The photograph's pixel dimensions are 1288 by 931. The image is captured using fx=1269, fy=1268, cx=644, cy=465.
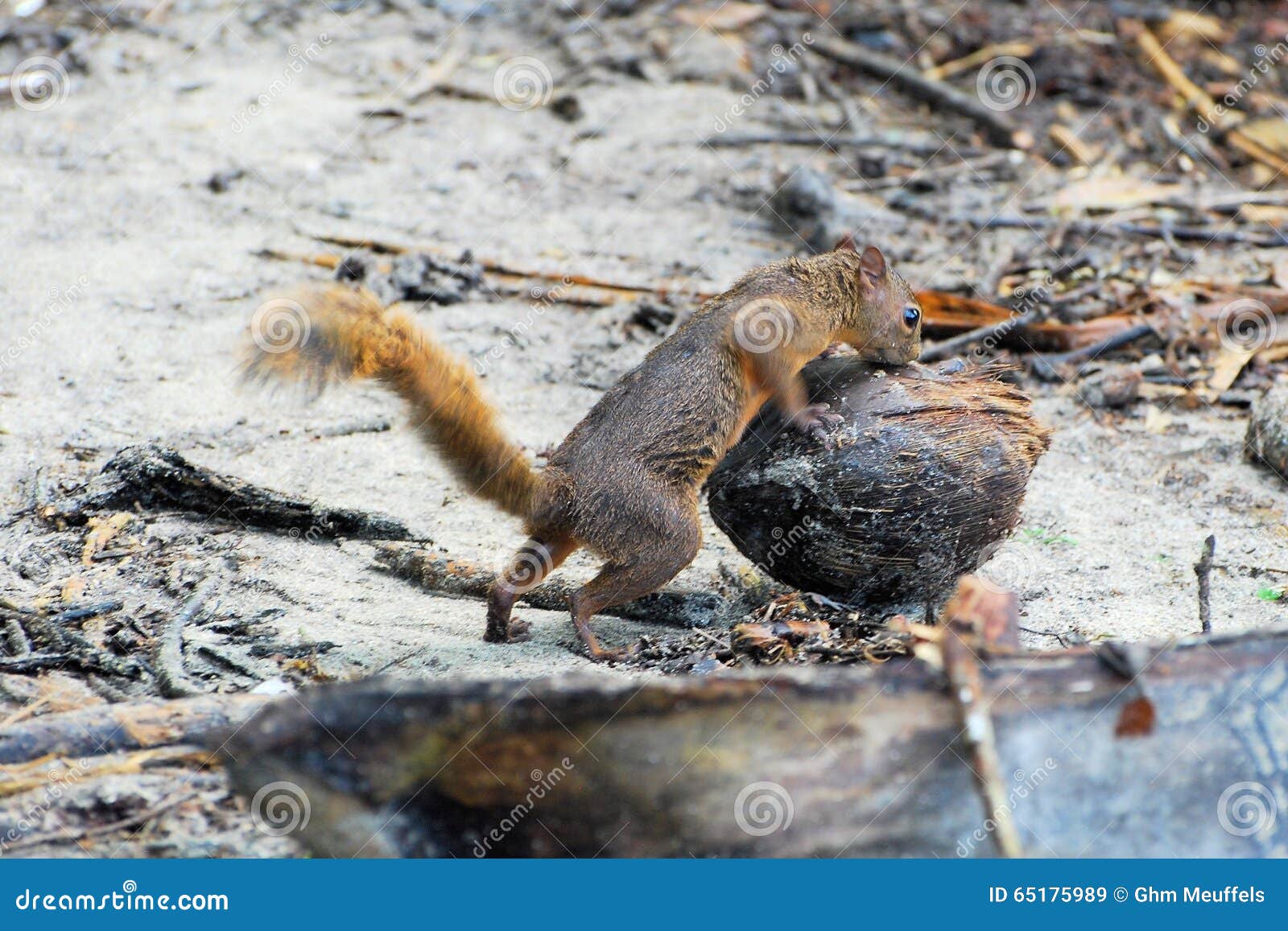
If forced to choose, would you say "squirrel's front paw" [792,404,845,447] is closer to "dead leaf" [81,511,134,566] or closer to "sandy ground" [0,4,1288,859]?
"sandy ground" [0,4,1288,859]

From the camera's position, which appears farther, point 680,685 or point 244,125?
point 244,125

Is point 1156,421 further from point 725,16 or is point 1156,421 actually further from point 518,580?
point 725,16

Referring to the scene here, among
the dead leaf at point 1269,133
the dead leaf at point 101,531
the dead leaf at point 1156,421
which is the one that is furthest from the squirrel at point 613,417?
the dead leaf at point 1269,133

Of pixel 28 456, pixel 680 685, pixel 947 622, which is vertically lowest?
pixel 28 456

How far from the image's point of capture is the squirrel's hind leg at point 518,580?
4.73 metres

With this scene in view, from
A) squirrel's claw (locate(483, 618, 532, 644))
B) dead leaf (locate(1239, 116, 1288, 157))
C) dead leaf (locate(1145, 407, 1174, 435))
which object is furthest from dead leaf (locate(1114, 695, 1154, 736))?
dead leaf (locate(1239, 116, 1288, 157))

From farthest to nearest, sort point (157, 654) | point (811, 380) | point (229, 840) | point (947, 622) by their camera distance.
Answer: point (811, 380), point (157, 654), point (229, 840), point (947, 622)

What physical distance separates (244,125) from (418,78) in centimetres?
170

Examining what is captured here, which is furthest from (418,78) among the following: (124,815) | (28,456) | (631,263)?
(124,815)

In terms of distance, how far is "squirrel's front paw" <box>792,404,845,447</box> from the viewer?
184 inches

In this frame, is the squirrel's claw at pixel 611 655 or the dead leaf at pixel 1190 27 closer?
the squirrel's claw at pixel 611 655

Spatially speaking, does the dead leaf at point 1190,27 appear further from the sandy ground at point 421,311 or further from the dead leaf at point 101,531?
the dead leaf at point 101,531

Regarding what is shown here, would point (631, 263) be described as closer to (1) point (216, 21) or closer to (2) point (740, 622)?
(2) point (740, 622)

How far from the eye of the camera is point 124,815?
332 cm
